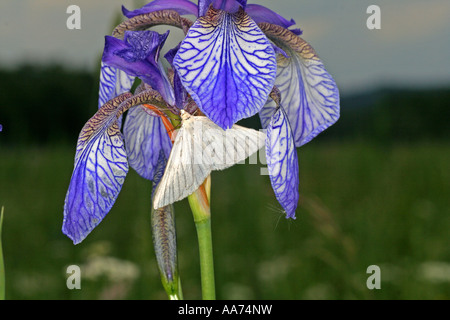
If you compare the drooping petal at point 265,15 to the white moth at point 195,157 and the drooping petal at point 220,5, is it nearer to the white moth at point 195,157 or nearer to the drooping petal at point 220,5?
the drooping petal at point 220,5

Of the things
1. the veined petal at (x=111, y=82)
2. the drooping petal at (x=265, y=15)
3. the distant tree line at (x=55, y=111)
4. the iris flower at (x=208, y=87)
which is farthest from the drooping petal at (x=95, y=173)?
the distant tree line at (x=55, y=111)

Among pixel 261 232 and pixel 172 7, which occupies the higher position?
pixel 172 7

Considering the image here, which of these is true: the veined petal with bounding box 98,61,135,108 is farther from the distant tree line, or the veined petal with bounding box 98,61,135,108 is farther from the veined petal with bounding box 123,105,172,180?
the distant tree line

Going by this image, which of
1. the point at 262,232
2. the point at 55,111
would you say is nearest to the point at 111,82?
the point at 262,232

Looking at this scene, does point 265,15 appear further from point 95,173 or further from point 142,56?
point 95,173

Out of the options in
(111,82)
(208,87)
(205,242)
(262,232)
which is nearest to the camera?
(208,87)
